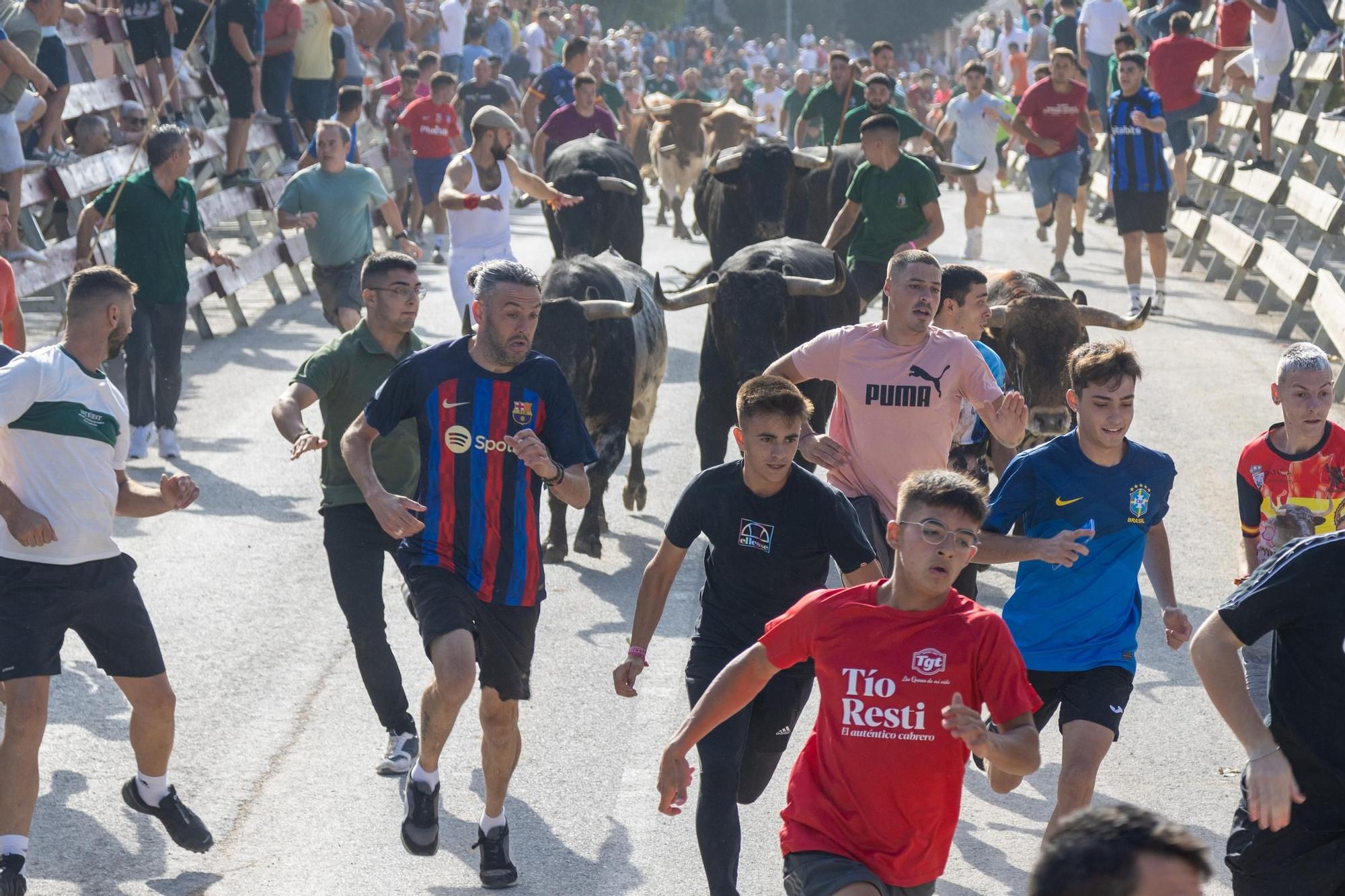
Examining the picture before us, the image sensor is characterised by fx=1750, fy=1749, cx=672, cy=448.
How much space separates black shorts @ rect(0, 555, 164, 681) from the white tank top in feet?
20.5

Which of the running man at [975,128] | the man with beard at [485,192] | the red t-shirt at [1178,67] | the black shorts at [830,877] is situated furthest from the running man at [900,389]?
the red t-shirt at [1178,67]

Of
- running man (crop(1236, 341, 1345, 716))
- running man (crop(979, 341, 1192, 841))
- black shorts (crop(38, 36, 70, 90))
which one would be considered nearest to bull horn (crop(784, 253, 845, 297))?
running man (crop(1236, 341, 1345, 716))

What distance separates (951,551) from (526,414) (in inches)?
81.4

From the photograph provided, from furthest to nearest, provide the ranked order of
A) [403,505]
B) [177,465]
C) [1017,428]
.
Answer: [177,465] < [1017,428] < [403,505]

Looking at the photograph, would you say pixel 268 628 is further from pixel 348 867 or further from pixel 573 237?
pixel 573 237

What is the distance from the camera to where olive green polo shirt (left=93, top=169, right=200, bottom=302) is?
10.9 metres

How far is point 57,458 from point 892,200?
6.92 m

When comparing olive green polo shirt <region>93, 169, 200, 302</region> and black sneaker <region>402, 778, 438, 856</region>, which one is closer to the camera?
black sneaker <region>402, 778, 438, 856</region>

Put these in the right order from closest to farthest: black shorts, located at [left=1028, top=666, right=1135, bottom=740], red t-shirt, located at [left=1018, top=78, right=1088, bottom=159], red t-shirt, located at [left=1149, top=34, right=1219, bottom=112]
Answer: black shorts, located at [left=1028, top=666, right=1135, bottom=740]
red t-shirt, located at [left=1018, top=78, right=1088, bottom=159]
red t-shirt, located at [left=1149, top=34, right=1219, bottom=112]

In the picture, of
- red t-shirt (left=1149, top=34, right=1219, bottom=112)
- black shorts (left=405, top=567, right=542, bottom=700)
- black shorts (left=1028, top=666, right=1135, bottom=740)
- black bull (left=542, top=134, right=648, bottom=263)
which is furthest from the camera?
red t-shirt (left=1149, top=34, right=1219, bottom=112)

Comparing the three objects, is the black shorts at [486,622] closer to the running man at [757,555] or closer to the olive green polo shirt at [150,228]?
the running man at [757,555]

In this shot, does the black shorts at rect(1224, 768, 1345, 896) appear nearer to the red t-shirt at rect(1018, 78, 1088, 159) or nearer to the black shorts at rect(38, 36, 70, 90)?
the black shorts at rect(38, 36, 70, 90)

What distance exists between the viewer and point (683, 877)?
19.0ft

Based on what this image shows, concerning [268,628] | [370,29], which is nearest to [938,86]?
[370,29]
